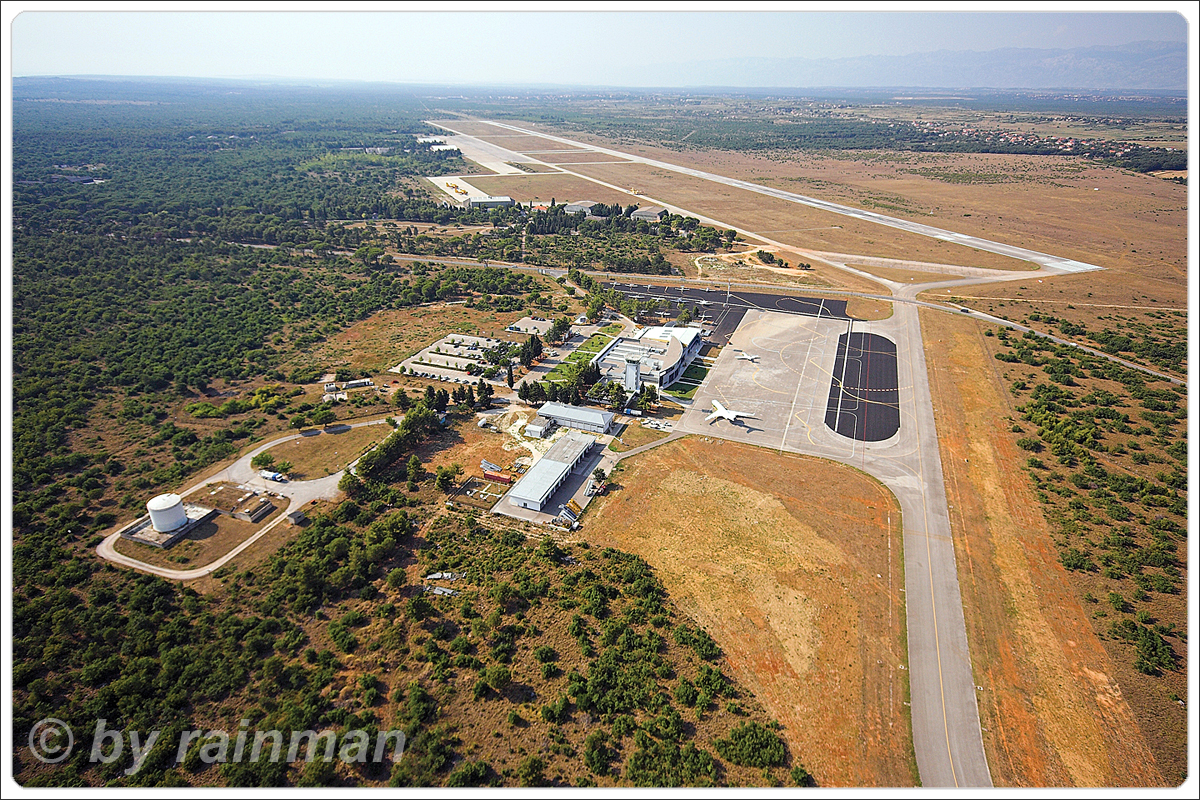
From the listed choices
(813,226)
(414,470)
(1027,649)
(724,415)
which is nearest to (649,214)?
(813,226)

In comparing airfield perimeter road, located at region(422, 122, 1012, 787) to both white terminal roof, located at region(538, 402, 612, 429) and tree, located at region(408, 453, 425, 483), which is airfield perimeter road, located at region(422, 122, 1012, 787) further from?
tree, located at region(408, 453, 425, 483)

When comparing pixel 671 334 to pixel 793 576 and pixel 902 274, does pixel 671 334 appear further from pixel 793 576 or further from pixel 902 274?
pixel 902 274

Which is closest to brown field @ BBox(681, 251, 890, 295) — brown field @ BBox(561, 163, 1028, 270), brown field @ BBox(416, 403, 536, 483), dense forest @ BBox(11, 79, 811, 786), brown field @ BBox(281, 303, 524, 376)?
brown field @ BBox(561, 163, 1028, 270)

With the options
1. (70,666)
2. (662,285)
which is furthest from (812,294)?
(70,666)

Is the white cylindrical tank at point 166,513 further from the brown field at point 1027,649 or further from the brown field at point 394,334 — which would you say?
the brown field at point 1027,649

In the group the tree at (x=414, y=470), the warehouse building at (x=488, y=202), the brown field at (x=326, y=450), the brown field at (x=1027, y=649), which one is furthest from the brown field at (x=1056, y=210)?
the brown field at (x=326, y=450)

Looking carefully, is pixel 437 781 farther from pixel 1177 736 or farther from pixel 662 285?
pixel 662 285
